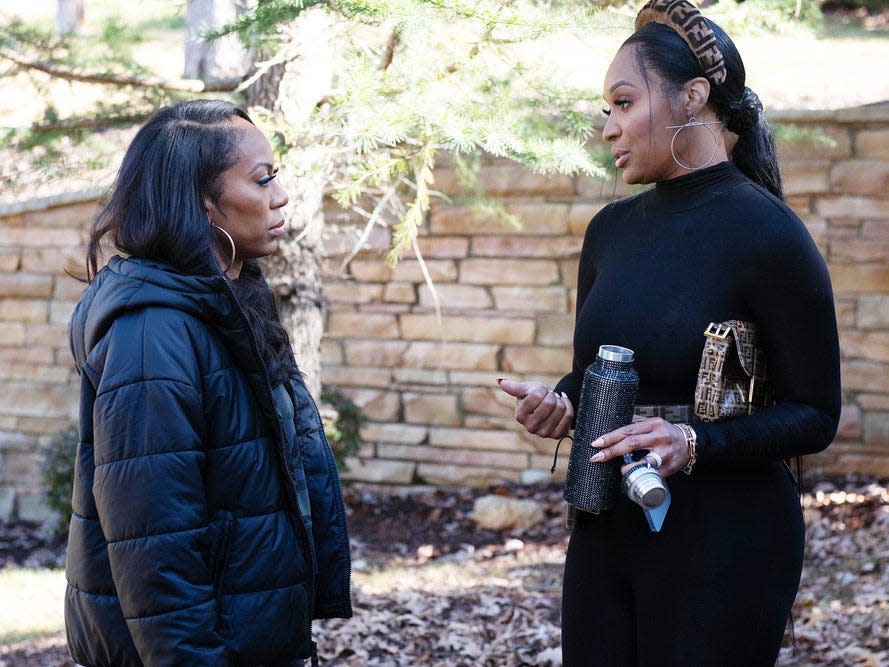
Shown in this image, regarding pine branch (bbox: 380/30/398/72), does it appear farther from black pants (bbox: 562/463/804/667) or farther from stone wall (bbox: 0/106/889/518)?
stone wall (bbox: 0/106/889/518)

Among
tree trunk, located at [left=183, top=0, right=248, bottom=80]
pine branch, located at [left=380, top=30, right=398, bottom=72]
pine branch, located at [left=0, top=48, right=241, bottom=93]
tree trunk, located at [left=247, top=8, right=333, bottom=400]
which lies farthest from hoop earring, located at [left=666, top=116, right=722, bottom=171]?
tree trunk, located at [left=183, top=0, right=248, bottom=80]

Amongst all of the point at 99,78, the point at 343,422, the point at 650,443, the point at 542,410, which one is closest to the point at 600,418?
the point at 650,443

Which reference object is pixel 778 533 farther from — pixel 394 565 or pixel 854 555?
pixel 394 565

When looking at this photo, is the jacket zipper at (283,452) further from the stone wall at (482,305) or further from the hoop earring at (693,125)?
the stone wall at (482,305)

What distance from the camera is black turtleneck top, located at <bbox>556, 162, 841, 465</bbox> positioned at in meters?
1.82

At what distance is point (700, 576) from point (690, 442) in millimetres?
268

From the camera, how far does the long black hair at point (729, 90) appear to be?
6.35ft

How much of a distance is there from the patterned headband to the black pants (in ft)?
2.58

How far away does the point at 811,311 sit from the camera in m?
1.82

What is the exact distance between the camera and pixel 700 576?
185cm

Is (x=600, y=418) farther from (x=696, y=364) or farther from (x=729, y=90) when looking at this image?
(x=729, y=90)

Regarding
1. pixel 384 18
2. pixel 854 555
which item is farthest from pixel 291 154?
pixel 854 555

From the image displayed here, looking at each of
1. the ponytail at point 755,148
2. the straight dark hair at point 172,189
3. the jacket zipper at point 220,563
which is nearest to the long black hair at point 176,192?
the straight dark hair at point 172,189

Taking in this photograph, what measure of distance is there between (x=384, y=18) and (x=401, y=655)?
240 centimetres
